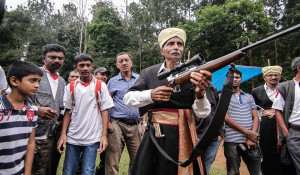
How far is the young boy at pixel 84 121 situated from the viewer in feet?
10.2

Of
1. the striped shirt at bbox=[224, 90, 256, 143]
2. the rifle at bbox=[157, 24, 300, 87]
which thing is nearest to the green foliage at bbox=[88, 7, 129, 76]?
the striped shirt at bbox=[224, 90, 256, 143]

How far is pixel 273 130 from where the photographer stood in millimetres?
4324

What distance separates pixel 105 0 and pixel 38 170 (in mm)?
35461

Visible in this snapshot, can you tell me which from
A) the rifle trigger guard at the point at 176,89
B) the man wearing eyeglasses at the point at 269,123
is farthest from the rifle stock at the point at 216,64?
the man wearing eyeglasses at the point at 269,123

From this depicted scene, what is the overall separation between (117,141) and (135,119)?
0.57m

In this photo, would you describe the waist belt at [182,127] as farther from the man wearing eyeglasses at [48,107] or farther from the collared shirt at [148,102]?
the man wearing eyeglasses at [48,107]

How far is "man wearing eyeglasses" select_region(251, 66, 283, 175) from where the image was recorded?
4.32m

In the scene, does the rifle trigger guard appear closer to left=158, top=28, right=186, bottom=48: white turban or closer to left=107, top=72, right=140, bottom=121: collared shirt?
left=158, top=28, right=186, bottom=48: white turban

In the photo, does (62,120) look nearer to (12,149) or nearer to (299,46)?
(12,149)

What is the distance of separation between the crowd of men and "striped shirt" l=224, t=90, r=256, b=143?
0.06 ft

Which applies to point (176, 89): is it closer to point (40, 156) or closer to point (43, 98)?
point (43, 98)

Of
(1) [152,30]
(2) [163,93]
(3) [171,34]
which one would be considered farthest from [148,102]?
(1) [152,30]

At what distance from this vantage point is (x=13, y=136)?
2.19 m

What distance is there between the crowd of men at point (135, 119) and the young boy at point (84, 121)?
0.02 metres
